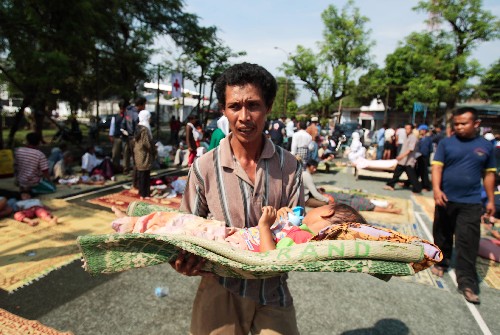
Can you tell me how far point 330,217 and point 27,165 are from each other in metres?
6.16

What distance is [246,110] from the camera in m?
1.52

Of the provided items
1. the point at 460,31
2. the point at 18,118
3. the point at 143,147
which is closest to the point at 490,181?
the point at 143,147

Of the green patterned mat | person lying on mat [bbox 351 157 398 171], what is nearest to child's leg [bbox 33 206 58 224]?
the green patterned mat

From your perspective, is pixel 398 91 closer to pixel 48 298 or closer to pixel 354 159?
pixel 354 159

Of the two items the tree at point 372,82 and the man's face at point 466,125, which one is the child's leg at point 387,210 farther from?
the tree at point 372,82

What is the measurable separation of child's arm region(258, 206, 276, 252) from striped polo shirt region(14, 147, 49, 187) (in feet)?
20.0

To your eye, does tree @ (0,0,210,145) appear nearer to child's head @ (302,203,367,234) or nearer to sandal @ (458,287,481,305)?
child's head @ (302,203,367,234)

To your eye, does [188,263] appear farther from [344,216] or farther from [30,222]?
[30,222]

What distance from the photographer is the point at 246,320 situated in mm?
1582

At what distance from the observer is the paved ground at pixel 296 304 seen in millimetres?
2811

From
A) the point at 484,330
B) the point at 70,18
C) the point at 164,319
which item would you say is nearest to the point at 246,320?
the point at 164,319

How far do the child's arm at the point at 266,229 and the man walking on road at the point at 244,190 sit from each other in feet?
0.32

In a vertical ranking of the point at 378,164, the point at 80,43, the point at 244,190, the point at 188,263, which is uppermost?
the point at 80,43

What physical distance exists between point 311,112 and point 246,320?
33806 mm
